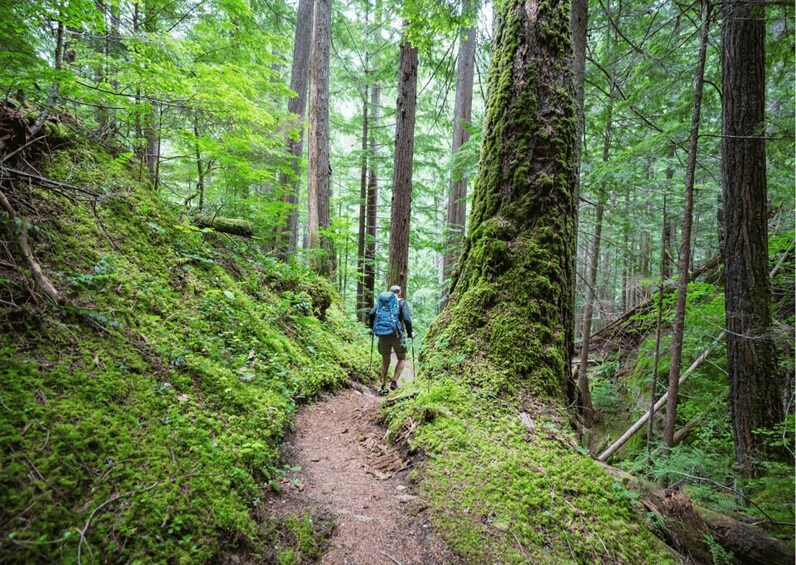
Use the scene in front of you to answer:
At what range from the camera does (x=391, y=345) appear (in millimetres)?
6574

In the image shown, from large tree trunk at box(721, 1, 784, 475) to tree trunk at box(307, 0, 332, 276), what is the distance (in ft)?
26.1

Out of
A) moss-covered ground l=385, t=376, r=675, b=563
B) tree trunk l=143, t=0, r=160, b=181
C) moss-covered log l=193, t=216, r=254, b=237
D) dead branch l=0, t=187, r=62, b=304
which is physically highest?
tree trunk l=143, t=0, r=160, b=181

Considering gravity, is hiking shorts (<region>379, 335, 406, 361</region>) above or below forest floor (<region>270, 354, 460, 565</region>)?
above

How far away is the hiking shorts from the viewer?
645cm

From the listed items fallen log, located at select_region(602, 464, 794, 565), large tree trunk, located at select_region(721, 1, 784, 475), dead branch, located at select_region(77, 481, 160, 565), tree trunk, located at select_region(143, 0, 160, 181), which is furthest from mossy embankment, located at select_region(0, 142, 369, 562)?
large tree trunk, located at select_region(721, 1, 784, 475)

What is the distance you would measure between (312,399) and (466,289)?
263 cm

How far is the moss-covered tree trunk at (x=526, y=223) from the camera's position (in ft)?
12.2

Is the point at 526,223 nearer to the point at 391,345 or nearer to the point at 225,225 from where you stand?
the point at 391,345

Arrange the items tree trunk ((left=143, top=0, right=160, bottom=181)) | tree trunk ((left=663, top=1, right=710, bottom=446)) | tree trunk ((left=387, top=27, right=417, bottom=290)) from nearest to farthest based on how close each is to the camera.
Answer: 1. tree trunk ((left=663, top=1, right=710, bottom=446))
2. tree trunk ((left=143, top=0, right=160, bottom=181))
3. tree trunk ((left=387, top=27, right=417, bottom=290))

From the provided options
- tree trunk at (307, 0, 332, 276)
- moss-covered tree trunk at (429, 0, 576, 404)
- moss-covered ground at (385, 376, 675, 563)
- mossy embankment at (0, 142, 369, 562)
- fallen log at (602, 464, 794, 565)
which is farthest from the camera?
tree trunk at (307, 0, 332, 276)

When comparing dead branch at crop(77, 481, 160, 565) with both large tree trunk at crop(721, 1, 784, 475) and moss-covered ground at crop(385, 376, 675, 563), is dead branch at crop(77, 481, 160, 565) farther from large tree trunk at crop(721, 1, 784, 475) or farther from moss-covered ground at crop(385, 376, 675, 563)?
large tree trunk at crop(721, 1, 784, 475)

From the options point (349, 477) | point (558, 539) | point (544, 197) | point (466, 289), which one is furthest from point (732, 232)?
point (349, 477)

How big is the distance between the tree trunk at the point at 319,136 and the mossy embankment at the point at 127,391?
471 centimetres

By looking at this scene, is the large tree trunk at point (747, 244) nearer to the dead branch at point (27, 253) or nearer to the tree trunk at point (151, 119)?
the dead branch at point (27, 253)
